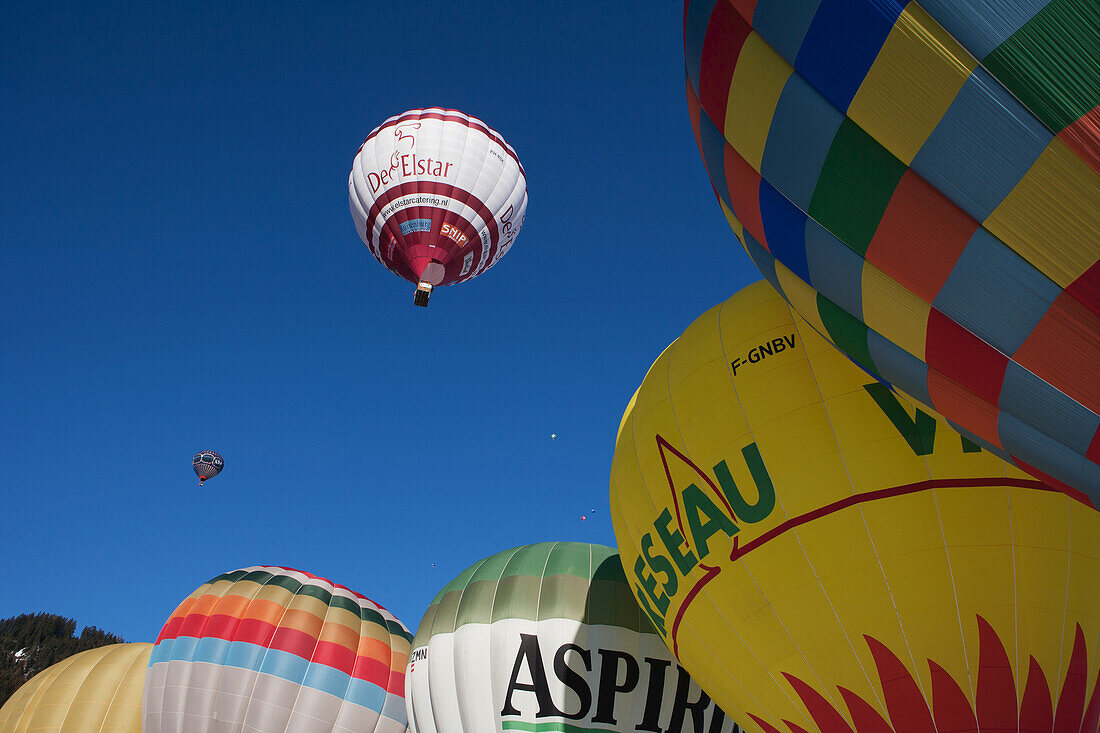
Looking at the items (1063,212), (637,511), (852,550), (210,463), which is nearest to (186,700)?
(637,511)

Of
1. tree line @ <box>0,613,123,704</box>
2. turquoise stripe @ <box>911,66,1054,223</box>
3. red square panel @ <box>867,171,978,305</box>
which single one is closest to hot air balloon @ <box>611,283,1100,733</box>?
red square panel @ <box>867,171,978,305</box>

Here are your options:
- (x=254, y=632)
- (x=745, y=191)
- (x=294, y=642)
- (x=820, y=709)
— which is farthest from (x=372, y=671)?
(x=745, y=191)

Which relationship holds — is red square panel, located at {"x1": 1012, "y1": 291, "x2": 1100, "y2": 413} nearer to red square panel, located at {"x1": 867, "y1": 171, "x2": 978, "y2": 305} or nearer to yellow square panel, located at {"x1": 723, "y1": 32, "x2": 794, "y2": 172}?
red square panel, located at {"x1": 867, "y1": 171, "x2": 978, "y2": 305}

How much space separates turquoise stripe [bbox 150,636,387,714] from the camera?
33.0ft

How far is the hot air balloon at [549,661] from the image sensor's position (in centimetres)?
742

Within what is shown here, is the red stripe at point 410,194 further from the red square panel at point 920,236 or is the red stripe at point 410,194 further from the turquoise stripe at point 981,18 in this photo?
the turquoise stripe at point 981,18

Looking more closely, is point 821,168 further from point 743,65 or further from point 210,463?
point 210,463

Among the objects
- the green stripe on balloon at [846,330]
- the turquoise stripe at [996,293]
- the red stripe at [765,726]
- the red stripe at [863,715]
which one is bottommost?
the red stripe at [863,715]

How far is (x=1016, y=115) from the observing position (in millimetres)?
2791

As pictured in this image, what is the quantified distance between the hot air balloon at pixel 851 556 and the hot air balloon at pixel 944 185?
0.99 m

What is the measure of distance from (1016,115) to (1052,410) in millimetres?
1179

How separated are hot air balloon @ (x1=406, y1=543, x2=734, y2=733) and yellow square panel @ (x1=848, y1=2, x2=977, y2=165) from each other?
19.4 ft

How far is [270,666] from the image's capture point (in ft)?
32.9

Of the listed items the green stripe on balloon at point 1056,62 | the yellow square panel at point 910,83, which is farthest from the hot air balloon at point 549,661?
the green stripe on balloon at point 1056,62
